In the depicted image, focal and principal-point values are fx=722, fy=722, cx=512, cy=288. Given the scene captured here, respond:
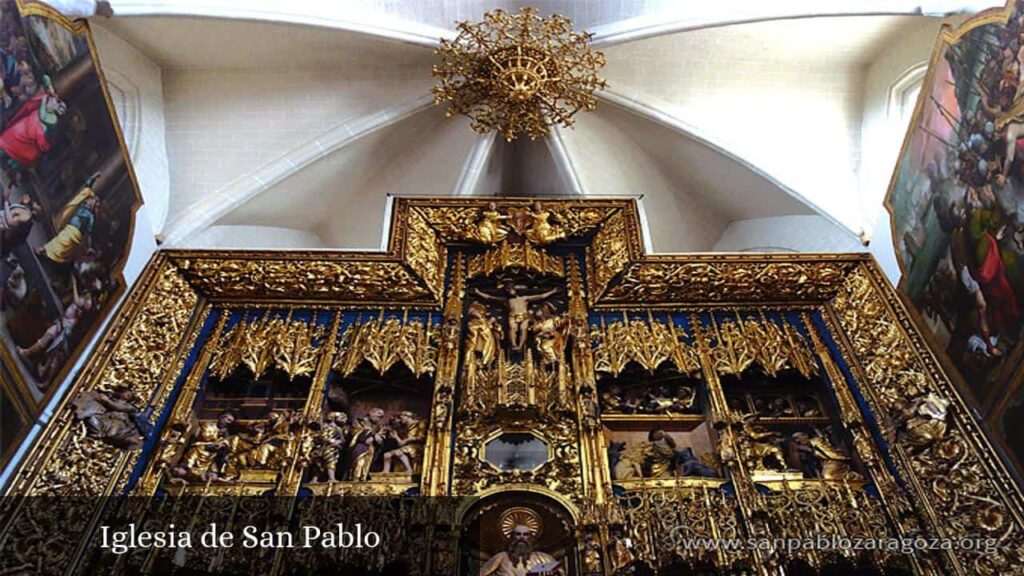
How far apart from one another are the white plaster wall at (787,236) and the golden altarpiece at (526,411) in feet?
3.25

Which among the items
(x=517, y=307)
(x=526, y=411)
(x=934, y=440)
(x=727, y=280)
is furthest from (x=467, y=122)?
(x=934, y=440)

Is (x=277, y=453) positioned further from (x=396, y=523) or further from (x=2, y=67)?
(x=2, y=67)

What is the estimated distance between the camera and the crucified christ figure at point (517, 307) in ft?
27.0

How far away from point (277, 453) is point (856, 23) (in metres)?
8.09

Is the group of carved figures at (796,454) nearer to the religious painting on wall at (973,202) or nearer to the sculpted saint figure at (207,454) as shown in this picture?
the religious painting on wall at (973,202)

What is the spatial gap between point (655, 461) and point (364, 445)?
114 inches

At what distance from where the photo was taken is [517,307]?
863cm

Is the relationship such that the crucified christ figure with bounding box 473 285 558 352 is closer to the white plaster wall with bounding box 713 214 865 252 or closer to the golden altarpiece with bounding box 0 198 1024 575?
the golden altarpiece with bounding box 0 198 1024 575

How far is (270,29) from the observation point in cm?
853

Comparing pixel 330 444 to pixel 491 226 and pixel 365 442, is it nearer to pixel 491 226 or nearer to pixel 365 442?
pixel 365 442

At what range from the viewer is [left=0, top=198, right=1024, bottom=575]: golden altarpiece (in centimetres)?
609

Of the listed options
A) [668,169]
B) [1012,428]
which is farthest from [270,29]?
[1012,428]

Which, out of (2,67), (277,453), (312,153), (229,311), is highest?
(312,153)

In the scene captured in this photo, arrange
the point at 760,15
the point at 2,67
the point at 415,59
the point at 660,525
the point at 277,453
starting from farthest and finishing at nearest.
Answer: the point at 415,59
the point at 760,15
the point at 277,453
the point at 660,525
the point at 2,67
